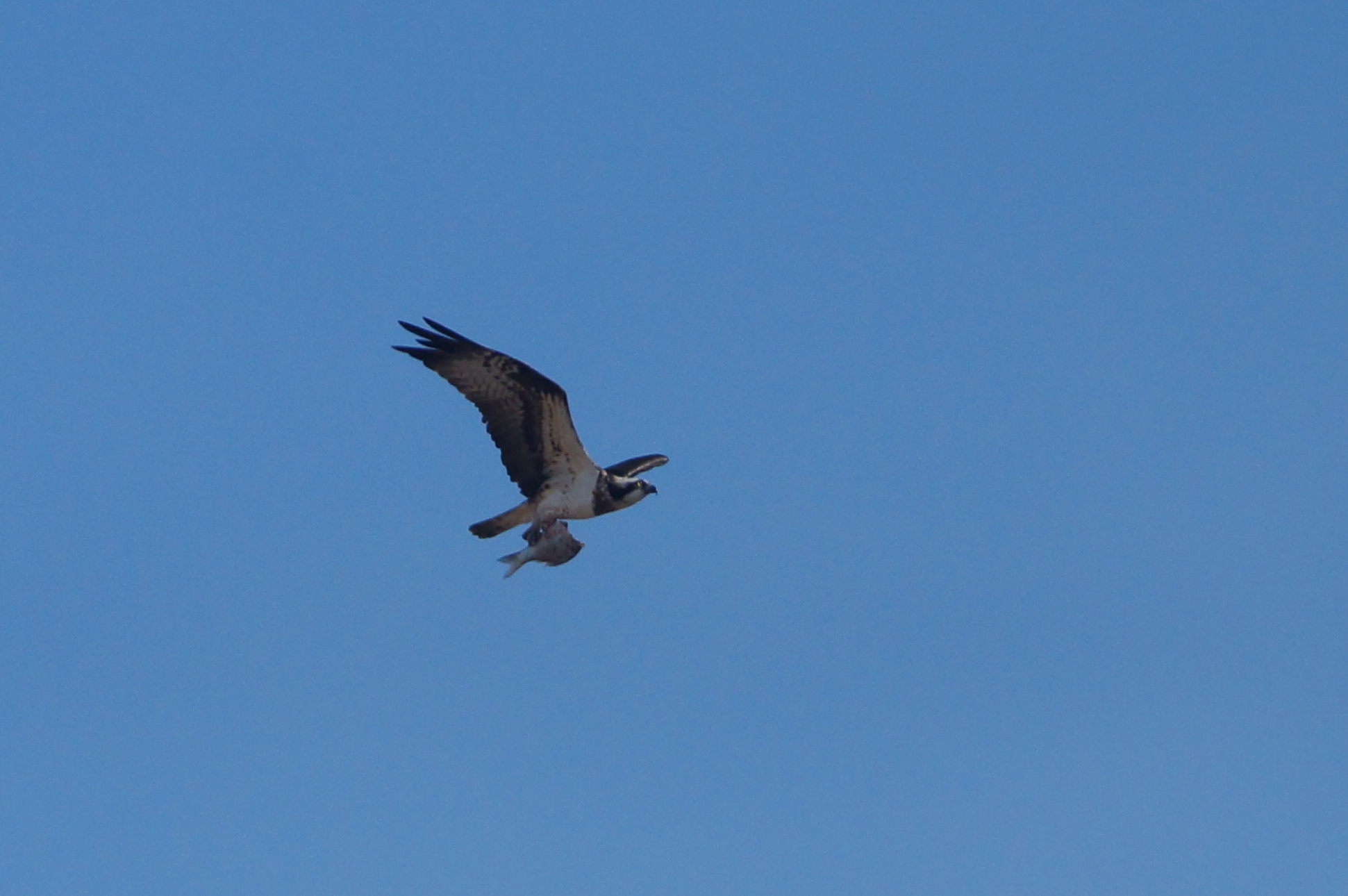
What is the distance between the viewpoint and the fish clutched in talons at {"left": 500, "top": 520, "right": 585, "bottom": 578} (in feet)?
74.7

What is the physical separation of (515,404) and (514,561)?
1796 mm

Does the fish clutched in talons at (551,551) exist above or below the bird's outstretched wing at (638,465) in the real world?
below

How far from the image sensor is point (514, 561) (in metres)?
22.9

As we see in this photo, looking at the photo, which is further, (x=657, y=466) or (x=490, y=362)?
(x=657, y=466)

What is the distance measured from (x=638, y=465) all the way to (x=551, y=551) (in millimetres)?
3344

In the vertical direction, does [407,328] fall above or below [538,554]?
above

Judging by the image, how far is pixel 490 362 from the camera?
76.2 ft

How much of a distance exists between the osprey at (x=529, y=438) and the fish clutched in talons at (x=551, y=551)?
0.44 metres

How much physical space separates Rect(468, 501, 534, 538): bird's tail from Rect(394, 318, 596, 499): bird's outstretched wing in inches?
7.0

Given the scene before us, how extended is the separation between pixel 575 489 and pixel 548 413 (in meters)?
0.96

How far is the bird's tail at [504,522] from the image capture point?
78.8ft

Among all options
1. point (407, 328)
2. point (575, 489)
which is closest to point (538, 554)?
point (575, 489)

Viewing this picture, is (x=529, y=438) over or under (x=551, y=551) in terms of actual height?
over

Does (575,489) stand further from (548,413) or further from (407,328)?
(407,328)
